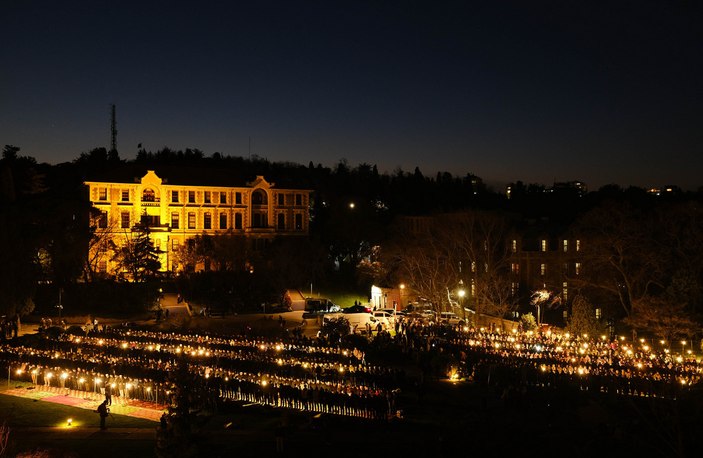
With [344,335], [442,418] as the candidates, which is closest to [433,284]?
[344,335]

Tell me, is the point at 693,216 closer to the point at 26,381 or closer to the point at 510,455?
the point at 510,455

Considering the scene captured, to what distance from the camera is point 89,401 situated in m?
21.1

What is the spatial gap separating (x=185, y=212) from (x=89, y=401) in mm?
32606

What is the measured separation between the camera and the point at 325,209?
210 feet

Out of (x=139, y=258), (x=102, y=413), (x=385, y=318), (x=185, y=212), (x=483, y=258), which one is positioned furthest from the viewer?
(x=185, y=212)

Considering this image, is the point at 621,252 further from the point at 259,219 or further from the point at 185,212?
the point at 185,212

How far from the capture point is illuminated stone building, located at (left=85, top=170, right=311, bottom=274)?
48625 millimetres

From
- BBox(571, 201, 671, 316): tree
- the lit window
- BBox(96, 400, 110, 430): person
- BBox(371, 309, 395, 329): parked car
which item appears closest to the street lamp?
BBox(371, 309, 395, 329): parked car

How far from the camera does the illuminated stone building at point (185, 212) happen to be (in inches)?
1914

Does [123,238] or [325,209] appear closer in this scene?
[123,238]

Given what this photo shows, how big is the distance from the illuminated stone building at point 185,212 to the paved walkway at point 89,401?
23.5 metres

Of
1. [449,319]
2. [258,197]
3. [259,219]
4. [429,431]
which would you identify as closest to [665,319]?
[449,319]

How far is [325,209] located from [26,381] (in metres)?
42.3

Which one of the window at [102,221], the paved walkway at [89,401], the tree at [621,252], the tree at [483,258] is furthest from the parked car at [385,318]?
the window at [102,221]
